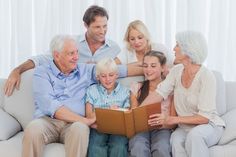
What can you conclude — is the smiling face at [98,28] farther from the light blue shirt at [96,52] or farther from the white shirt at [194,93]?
the white shirt at [194,93]

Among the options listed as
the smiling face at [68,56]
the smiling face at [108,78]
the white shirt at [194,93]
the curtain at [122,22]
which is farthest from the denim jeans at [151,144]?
the curtain at [122,22]

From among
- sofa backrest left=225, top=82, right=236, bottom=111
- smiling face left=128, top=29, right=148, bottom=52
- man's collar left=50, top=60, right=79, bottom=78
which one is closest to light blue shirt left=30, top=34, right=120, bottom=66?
smiling face left=128, top=29, right=148, bottom=52

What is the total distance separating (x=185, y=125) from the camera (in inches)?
114

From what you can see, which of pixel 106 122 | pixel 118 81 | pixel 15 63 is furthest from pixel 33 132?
pixel 15 63

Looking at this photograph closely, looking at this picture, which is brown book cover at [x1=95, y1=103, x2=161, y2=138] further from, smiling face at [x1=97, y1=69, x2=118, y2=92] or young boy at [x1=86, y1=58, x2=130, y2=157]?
smiling face at [x1=97, y1=69, x2=118, y2=92]

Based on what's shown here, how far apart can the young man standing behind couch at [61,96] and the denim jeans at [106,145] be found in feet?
0.21

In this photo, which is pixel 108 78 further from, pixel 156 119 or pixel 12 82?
pixel 12 82

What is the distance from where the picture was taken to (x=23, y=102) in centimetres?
318

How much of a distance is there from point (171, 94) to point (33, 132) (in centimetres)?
97

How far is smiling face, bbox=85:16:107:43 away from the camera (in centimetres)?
332

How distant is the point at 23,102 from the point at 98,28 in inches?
30.8

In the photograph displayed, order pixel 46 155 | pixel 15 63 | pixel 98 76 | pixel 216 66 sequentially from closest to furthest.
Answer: pixel 46 155 < pixel 98 76 < pixel 216 66 < pixel 15 63

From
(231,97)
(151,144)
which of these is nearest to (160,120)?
(151,144)

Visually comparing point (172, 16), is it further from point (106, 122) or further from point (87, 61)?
point (106, 122)
